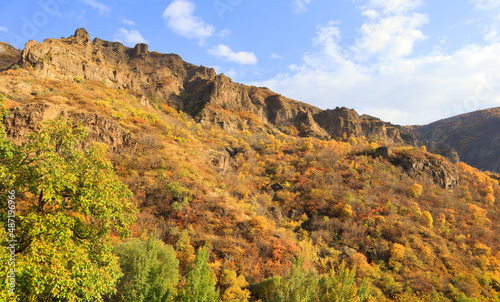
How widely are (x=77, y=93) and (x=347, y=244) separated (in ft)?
165

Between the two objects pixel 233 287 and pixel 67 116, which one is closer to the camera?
pixel 233 287

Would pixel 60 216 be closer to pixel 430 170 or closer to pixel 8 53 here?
pixel 430 170

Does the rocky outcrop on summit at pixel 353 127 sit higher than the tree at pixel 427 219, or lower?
higher

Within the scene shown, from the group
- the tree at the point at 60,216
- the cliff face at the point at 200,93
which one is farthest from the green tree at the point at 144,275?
the cliff face at the point at 200,93

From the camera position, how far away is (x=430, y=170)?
5150cm

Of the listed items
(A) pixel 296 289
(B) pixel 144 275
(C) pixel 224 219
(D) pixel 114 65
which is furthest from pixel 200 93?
(A) pixel 296 289

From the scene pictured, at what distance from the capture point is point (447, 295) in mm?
25531

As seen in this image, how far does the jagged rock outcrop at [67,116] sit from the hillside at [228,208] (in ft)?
0.57

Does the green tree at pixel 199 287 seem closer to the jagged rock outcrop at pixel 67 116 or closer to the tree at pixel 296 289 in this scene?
the tree at pixel 296 289

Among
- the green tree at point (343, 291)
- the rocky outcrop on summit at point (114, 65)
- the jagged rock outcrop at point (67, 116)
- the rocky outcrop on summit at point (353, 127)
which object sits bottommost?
the green tree at point (343, 291)

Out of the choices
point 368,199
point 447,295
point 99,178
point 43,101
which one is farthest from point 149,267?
point 368,199

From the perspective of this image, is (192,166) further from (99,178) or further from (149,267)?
(99,178)

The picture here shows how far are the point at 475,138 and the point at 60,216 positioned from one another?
172m

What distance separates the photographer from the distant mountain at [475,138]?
108 metres
